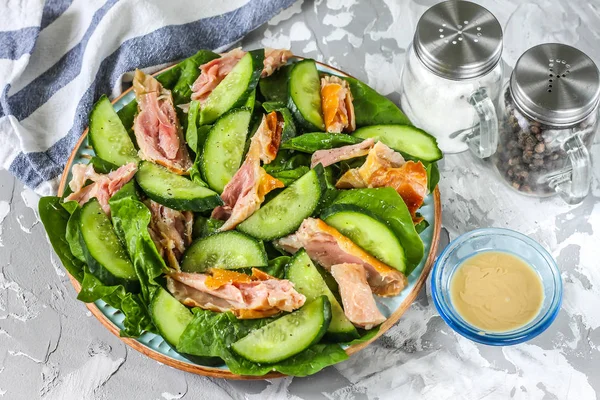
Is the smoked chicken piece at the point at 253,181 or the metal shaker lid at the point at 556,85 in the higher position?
the smoked chicken piece at the point at 253,181

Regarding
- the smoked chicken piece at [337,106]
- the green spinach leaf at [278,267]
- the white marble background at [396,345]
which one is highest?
the smoked chicken piece at [337,106]

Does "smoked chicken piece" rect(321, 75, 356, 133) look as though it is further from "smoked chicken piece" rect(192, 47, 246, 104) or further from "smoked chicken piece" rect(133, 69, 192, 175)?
"smoked chicken piece" rect(133, 69, 192, 175)

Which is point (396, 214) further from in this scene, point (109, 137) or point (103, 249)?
point (109, 137)

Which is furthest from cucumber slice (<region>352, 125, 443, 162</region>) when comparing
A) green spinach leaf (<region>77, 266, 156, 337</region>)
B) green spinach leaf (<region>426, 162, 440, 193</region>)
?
green spinach leaf (<region>77, 266, 156, 337</region>)

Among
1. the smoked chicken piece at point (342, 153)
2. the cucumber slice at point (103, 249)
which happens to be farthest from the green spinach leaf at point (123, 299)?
the smoked chicken piece at point (342, 153)

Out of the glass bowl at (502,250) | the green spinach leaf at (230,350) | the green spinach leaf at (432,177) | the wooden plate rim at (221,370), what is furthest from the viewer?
the green spinach leaf at (432,177)

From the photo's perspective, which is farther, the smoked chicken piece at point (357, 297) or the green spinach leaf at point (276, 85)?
the green spinach leaf at point (276, 85)

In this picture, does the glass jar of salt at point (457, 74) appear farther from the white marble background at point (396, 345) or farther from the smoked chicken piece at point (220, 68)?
the smoked chicken piece at point (220, 68)

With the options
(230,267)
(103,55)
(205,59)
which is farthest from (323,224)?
(103,55)
